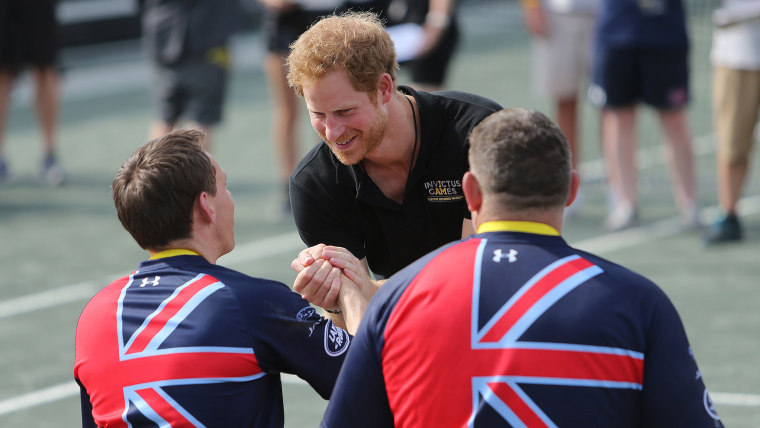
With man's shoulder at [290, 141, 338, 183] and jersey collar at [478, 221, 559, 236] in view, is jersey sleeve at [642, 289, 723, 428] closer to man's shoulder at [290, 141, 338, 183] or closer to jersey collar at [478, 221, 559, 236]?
jersey collar at [478, 221, 559, 236]

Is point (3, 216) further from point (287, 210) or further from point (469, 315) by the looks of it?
point (469, 315)

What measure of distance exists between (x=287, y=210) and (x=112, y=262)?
1556 millimetres

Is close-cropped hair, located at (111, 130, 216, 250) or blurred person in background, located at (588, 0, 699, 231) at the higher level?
close-cropped hair, located at (111, 130, 216, 250)

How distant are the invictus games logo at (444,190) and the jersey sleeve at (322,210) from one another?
0.28m

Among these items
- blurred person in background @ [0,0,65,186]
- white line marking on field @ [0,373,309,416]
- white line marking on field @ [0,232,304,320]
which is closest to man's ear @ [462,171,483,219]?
white line marking on field @ [0,373,309,416]

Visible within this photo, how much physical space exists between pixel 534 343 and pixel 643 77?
582 cm

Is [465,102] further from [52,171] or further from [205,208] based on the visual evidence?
[52,171]

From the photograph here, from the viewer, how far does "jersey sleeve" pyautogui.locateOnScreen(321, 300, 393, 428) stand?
8.69 feet

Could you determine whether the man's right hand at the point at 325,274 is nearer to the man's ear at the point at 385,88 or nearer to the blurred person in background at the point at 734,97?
the man's ear at the point at 385,88

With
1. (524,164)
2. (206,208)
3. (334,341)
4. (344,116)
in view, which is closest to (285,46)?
(344,116)

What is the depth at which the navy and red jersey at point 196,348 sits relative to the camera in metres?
2.88

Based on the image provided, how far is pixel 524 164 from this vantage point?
260 cm

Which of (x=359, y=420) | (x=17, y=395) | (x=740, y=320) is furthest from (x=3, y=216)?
(x=359, y=420)

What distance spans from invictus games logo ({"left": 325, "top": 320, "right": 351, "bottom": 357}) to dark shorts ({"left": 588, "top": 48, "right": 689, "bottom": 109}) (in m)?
5.34
